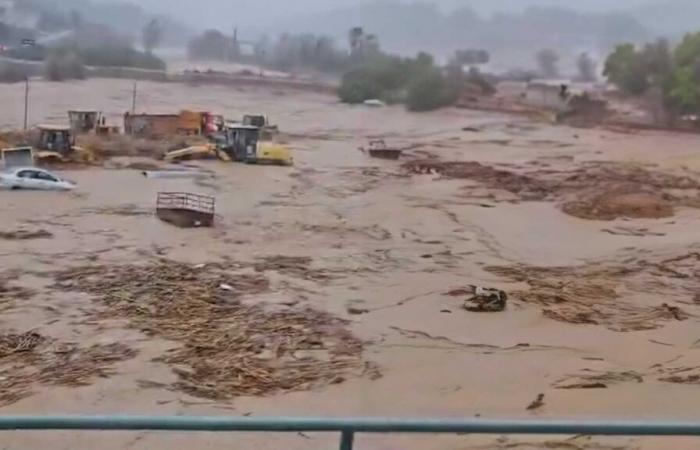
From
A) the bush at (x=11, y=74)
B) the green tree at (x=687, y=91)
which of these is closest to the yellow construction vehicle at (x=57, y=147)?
the bush at (x=11, y=74)

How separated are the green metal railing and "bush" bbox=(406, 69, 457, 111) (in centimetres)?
873

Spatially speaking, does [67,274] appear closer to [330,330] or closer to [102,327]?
[102,327]

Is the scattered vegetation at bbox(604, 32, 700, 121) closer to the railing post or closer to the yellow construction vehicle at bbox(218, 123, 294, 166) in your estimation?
the yellow construction vehicle at bbox(218, 123, 294, 166)

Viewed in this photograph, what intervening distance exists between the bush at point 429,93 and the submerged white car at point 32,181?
4.76 m

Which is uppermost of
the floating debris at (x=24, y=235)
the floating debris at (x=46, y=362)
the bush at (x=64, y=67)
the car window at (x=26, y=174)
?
the bush at (x=64, y=67)

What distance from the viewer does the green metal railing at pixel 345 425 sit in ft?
1.54

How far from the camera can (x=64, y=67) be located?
7.89m

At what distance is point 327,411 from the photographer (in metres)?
2.01

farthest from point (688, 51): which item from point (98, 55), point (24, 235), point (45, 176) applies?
point (24, 235)

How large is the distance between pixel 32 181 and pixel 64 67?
10.8 ft

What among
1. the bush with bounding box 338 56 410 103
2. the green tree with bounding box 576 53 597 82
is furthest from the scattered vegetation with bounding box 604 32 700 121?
the bush with bounding box 338 56 410 103

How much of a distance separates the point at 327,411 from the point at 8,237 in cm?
209

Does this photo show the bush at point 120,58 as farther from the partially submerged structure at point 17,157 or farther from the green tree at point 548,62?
the green tree at point 548,62

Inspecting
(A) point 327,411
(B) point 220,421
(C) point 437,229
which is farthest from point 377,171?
(B) point 220,421
